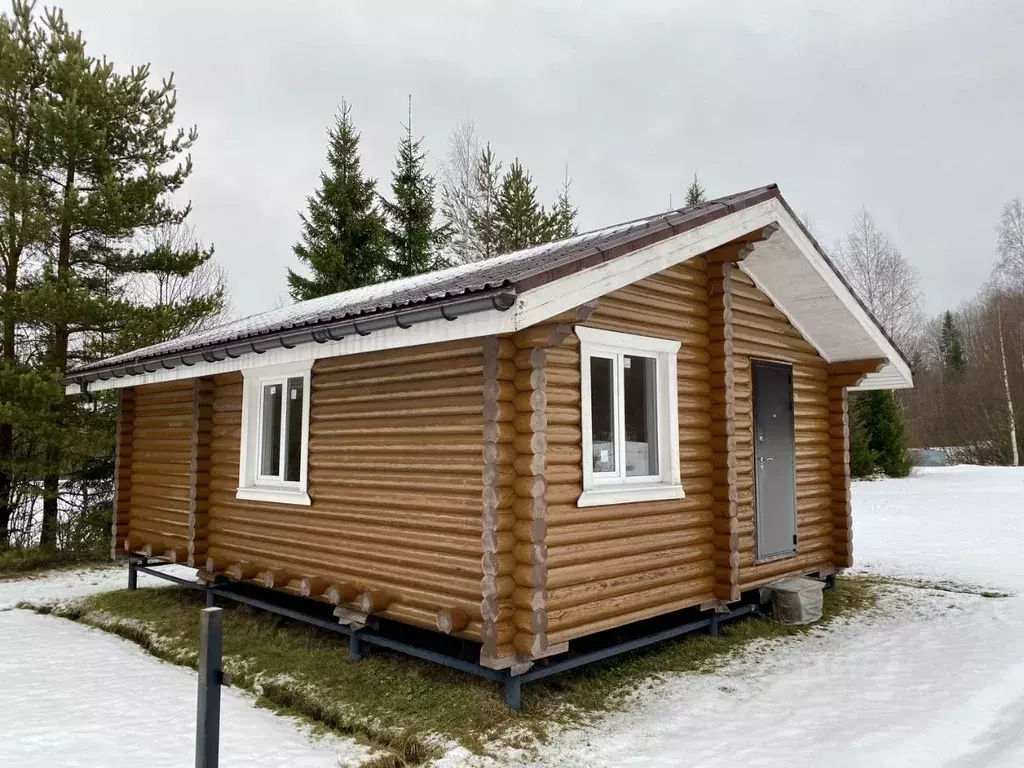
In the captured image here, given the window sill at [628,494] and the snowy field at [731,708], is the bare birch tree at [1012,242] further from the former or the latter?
the window sill at [628,494]

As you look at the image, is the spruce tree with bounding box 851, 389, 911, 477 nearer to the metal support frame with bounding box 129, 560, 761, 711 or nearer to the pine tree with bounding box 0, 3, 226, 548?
the metal support frame with bounding box 129, 560, 761, 711

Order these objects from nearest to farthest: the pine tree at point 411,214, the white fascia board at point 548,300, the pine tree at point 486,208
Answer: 1. the white fascia board at point 548,300
2. the pine tree at point 411,214
3. the pine tree at point 486,208

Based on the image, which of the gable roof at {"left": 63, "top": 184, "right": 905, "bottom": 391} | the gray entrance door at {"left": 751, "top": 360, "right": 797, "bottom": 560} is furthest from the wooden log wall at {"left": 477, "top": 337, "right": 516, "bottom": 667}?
the gray entrance door at {"left": 751, "top": 360, "right": 797, "bottom": 560}

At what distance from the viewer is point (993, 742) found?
442 cm

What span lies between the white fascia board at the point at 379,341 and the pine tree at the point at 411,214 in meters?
13.9

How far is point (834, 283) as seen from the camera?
748 cm

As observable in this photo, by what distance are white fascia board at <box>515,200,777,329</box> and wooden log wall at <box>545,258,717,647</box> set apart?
0.48 meters

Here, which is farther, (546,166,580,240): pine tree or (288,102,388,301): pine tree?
(546,166,580,240): pine tree

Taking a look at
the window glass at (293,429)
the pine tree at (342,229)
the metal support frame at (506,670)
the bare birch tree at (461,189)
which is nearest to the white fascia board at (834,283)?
the metal support frame at (506,670)

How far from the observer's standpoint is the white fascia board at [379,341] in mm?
4418

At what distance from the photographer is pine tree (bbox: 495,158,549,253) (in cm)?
2336

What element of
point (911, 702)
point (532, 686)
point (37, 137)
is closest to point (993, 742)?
point (911, 702)

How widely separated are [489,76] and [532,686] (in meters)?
36.6

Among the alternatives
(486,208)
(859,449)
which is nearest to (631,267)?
(486,208)
